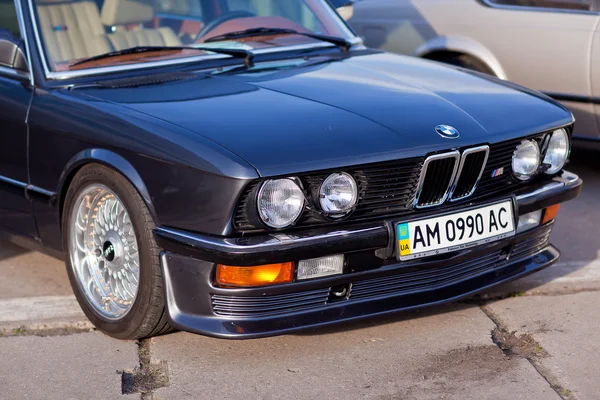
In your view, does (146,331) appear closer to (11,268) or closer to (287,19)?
(11,268)

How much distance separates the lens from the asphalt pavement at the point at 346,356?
3277 mm

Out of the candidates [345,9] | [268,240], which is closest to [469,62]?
[345,9]

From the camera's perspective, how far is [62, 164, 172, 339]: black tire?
11.1 feet

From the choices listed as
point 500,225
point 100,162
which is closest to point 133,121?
point 100,162

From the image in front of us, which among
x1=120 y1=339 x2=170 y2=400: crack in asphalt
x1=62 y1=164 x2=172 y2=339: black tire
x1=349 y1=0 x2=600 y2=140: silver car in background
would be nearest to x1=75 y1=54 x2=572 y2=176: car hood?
x1=62 y1=164 x2=172 y2=339: black tire

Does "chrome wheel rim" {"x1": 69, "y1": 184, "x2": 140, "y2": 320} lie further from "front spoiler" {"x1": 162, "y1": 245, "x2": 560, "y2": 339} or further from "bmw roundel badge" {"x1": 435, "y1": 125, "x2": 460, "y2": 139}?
"bmw roundel badge" {"x1": 435, "y1": 125, "x2": 460, "y2": 139}

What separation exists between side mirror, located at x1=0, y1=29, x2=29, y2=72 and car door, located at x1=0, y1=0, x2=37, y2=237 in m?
0.03

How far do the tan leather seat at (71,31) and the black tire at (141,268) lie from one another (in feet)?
2.32

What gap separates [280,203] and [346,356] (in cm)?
70

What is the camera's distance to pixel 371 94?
3799 mm

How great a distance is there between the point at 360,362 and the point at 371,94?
107cm

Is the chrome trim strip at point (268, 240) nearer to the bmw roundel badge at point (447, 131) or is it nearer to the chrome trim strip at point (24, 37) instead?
the bmw roundel badge at point (447, 131)

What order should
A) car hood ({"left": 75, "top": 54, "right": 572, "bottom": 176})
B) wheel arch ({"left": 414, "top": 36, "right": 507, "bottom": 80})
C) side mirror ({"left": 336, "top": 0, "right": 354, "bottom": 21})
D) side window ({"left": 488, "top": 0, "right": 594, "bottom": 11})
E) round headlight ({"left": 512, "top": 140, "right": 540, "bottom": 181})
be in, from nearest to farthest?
1. car hood ({"left": 75, "top": 54, "right": 572, "bottom": 176})
2. round headlight ({"left": 512, "top": 140, "right": 540, "bottom": 181})
3. side mirror ({"left": 336, "top": 0, "right": 354, "bottom": 21})
4. side window ({"left": 488, "top": 0, "right": 594, "bottom": 11})
5. wheel arch ({"left": 414, "top": 36, "right": 507, "bottom": 80})

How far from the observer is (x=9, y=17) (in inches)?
170
